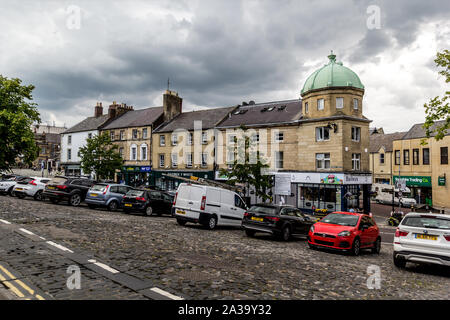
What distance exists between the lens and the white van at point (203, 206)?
1583cm

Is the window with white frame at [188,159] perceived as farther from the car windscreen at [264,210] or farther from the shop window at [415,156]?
the shop window at [415,156]

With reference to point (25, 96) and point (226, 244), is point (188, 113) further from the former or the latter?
point (226, 244)

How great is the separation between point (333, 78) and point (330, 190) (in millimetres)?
10088

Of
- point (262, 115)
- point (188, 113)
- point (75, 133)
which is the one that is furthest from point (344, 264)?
point (75, 133)

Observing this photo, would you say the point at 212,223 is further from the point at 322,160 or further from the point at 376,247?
the point at 322,160

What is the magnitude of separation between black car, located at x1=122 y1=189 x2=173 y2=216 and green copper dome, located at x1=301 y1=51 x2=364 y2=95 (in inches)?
715

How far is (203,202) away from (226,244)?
4.38 metres

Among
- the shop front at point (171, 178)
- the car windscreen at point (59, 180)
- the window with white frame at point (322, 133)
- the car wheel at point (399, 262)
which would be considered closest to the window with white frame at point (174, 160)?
the shop front at point (171, 178)

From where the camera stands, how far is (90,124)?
174 ft

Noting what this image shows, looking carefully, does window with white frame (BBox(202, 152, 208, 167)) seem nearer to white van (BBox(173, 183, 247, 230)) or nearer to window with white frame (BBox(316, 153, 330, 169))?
window with white frame (BBox(316, 153, 330, 169))

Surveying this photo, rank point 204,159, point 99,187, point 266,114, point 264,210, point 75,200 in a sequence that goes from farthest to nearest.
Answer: point 204,159
point 266,114
point 75,200
point 99,187
point 264,210

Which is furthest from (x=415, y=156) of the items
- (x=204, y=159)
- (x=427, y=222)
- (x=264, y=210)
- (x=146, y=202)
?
(x=427, y=222)

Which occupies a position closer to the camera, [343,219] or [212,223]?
[343,219]

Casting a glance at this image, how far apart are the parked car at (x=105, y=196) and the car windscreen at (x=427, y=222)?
16.5 m
